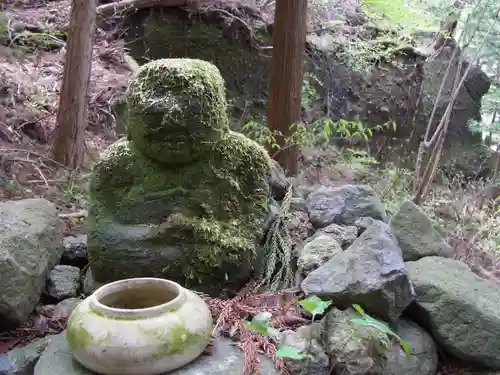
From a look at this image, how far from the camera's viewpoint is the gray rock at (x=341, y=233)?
2955 millimetres

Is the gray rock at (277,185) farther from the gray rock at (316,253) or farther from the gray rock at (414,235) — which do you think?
the gray rock at (414,235)

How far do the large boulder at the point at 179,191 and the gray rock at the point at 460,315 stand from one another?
3.02 ft

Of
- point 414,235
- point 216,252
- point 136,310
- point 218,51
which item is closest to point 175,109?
point 216,252

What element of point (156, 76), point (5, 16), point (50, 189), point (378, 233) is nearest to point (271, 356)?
point (378, 233)

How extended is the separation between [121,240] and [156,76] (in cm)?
88

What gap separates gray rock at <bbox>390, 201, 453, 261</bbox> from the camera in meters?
2.98

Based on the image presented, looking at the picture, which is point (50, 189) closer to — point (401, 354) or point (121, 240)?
point (121, 240)

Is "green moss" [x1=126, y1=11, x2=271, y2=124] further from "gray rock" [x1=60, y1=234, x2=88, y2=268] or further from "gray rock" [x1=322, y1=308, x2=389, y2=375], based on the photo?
"gray rock" [x1=322, y1=308, x2=389, y2=375]

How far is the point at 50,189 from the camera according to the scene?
4172 millimetres

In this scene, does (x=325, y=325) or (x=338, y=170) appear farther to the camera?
(x=338, y=170)

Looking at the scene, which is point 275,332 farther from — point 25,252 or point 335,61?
point 335,61

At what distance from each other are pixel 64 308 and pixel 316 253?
1409 mm

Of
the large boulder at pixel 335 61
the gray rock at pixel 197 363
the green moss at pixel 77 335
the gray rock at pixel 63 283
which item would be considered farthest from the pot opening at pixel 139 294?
the large boulder at pixel 335 61

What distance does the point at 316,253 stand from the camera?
111 inches
